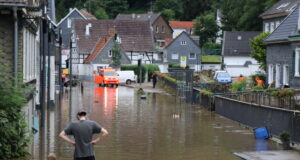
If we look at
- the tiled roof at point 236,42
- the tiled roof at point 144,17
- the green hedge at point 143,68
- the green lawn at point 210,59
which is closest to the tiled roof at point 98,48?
the green hedge at point 143,68

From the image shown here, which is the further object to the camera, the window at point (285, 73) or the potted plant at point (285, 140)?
the window at point (285, 73)

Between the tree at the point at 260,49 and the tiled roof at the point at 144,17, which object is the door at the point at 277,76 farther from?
the tiled roof at the point at 144,17

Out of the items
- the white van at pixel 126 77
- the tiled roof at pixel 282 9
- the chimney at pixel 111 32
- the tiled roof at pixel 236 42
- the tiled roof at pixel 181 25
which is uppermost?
the tiled roof at pixel 181 25

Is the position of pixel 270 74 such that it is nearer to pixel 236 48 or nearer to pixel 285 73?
pixel 285 73

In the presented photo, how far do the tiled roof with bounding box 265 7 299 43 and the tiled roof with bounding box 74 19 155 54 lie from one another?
47194 mm

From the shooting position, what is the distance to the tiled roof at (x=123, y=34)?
295 ft

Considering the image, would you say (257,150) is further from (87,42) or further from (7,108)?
(87,42)

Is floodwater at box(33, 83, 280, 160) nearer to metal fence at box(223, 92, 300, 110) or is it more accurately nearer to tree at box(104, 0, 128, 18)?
metal fence at box(223, 92, 300, 110)

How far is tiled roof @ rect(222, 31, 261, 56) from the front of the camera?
87.8 m

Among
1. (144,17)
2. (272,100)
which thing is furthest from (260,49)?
(144,17)

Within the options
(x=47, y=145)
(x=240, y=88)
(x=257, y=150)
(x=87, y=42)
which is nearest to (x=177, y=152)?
(x=257, y=150)

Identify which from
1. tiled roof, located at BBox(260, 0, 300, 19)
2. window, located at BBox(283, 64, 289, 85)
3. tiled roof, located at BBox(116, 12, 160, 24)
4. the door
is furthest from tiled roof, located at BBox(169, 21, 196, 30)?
window, located at BBox(283, 64, 289, 85)

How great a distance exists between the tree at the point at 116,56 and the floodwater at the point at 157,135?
144ft

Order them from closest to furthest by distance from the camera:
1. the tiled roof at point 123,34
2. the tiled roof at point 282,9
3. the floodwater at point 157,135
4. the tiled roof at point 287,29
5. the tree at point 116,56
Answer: the floodwater at point 157,135, the tiled roof at point 287,29, the tiled roof at point 282,9, the tree at point 116,56, the tiled roof at point 123,34
